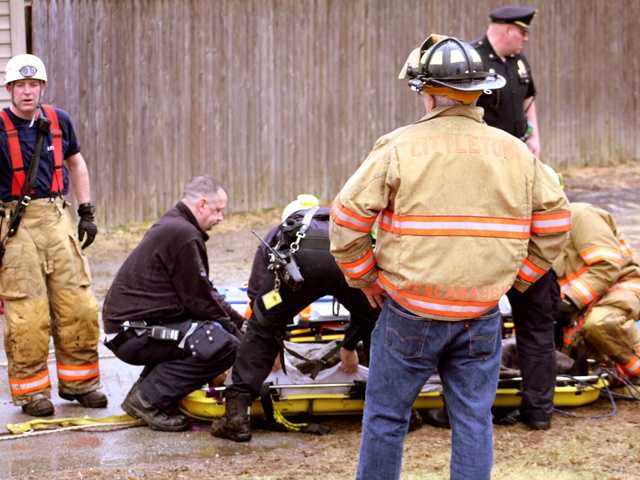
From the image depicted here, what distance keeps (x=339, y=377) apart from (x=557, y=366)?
1.37m

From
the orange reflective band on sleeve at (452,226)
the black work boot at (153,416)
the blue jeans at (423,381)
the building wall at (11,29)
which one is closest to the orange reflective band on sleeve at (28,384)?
the black work boot at (153,416)

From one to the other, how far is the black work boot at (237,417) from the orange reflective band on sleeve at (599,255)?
7.31 feet

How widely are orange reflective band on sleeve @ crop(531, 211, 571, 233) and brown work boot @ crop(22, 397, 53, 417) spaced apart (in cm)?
339

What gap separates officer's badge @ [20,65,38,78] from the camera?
7.25 metres

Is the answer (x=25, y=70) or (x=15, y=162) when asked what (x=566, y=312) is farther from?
(x=25, y=70)

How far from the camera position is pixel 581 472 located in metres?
6.14

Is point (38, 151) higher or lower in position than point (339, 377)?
higher

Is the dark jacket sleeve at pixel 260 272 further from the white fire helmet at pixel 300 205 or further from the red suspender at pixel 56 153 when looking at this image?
the red suspender at pixel 56 153

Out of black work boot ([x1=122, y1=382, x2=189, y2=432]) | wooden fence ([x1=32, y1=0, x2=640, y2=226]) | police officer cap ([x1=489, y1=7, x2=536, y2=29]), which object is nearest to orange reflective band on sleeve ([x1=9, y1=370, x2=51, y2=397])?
black work boot ([x1=122, y1=382, x2=189, y2=432])

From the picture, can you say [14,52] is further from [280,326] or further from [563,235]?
[563,235]

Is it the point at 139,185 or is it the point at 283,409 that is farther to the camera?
the point at 139,185

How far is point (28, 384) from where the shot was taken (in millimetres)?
7254

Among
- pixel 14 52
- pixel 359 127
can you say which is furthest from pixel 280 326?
pixel 359 127

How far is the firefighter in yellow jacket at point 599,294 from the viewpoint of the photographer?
739 centimetres
